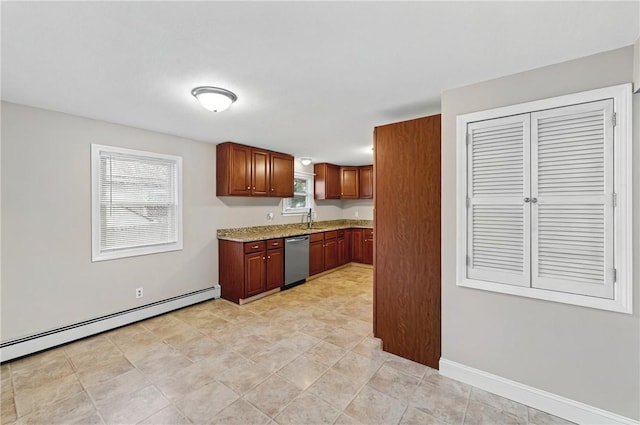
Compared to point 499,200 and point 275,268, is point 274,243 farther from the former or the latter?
point 499,200

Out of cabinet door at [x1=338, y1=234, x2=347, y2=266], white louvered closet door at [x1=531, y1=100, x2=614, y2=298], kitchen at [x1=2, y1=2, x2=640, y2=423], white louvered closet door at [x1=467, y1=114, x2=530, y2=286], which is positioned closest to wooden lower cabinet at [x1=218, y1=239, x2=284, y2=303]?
kitchen at [x1=2, y1=2, x2=640, y2=423]

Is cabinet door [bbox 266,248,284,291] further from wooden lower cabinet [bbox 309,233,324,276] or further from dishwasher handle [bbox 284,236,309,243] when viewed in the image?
wooden lower cabinet [bbox 309,233,324,276]

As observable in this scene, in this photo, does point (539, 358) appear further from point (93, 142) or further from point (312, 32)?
point (93, 142)

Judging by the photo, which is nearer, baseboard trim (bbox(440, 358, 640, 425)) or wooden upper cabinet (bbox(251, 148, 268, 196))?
baseboard trim (bbox(440, 358, 640, 425))

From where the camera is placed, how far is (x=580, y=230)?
174 cm

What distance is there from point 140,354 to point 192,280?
138 cm

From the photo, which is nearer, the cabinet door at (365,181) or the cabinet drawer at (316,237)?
the cabinet drawer at (316,237)

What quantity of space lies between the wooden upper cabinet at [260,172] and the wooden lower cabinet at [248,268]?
897 millimetres

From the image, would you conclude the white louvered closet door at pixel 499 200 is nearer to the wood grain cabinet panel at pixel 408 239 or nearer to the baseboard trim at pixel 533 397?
the wood grain cabinet panel at pixel 408 239

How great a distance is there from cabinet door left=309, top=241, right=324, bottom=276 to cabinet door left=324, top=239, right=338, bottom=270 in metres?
0.13

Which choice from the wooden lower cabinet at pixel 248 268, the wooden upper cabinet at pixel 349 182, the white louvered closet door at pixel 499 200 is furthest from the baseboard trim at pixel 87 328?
the wooden upper cabinet at pixel 349 182

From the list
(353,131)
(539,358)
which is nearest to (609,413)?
(539,358)

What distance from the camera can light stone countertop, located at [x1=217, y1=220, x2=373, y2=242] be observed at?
4.20m

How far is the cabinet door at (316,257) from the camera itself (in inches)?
200
